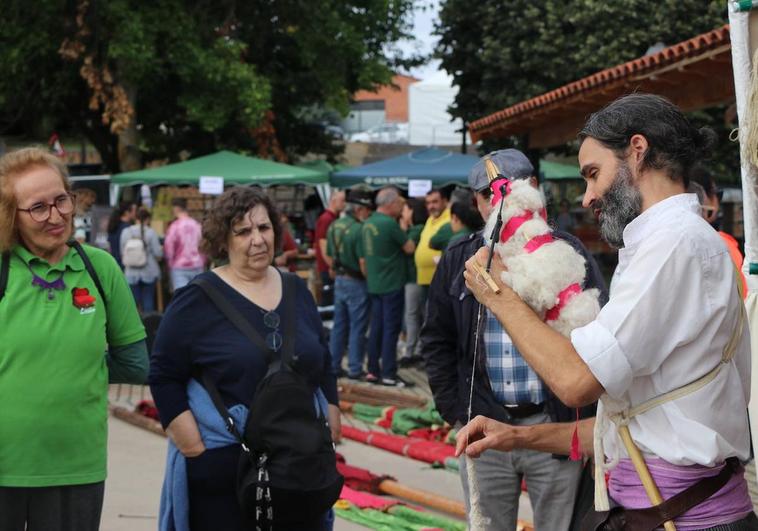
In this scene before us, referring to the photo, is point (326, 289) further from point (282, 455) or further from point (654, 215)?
point (654, 215)

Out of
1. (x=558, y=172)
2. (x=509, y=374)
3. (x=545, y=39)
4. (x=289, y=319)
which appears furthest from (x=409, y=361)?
(x=558, y=172)

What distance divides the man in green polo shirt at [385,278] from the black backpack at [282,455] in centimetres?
673

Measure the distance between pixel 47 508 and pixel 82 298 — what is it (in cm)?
73

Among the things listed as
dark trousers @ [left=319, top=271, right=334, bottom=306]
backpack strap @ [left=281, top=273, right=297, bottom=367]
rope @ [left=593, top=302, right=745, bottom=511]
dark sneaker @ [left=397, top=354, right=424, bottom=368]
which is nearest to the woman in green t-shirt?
backpack strap @ [left=281, top=273, right=297, bottom=367]

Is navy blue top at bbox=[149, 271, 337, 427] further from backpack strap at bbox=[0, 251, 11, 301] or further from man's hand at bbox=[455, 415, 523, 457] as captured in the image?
man's hand at bbox=[455, 415, 523, 457]

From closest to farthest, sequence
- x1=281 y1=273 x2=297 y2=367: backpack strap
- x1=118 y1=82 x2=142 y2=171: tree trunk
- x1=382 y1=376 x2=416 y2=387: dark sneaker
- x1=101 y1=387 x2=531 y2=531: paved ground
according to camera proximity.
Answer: x1=281 y1=273 x2=297 y2=367: backpack strap
x1=101 y1=387 x2=531 y2=531: paved ground
x1=382 y1=376 x2=416 y2=387: dark sneaker
x1=118 y1=82 x2=142 y2=171: tree trunk

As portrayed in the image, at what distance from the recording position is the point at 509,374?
3621mm

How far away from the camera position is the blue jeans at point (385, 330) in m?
10.5

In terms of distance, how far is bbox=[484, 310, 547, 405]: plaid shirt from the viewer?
3.60 metres

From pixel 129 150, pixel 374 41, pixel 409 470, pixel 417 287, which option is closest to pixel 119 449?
pixel 409 470

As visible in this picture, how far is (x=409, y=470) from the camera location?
7.30 meters

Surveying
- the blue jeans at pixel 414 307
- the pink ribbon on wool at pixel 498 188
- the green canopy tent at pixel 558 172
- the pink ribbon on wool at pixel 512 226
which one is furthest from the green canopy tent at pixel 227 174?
the pink ribbon on wool at pixel 512 226

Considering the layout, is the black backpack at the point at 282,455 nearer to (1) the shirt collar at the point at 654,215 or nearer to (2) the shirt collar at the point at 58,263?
(2) the shirt collar at the point at 58,263

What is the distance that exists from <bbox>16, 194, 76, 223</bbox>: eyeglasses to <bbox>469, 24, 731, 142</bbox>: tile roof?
202 inches
